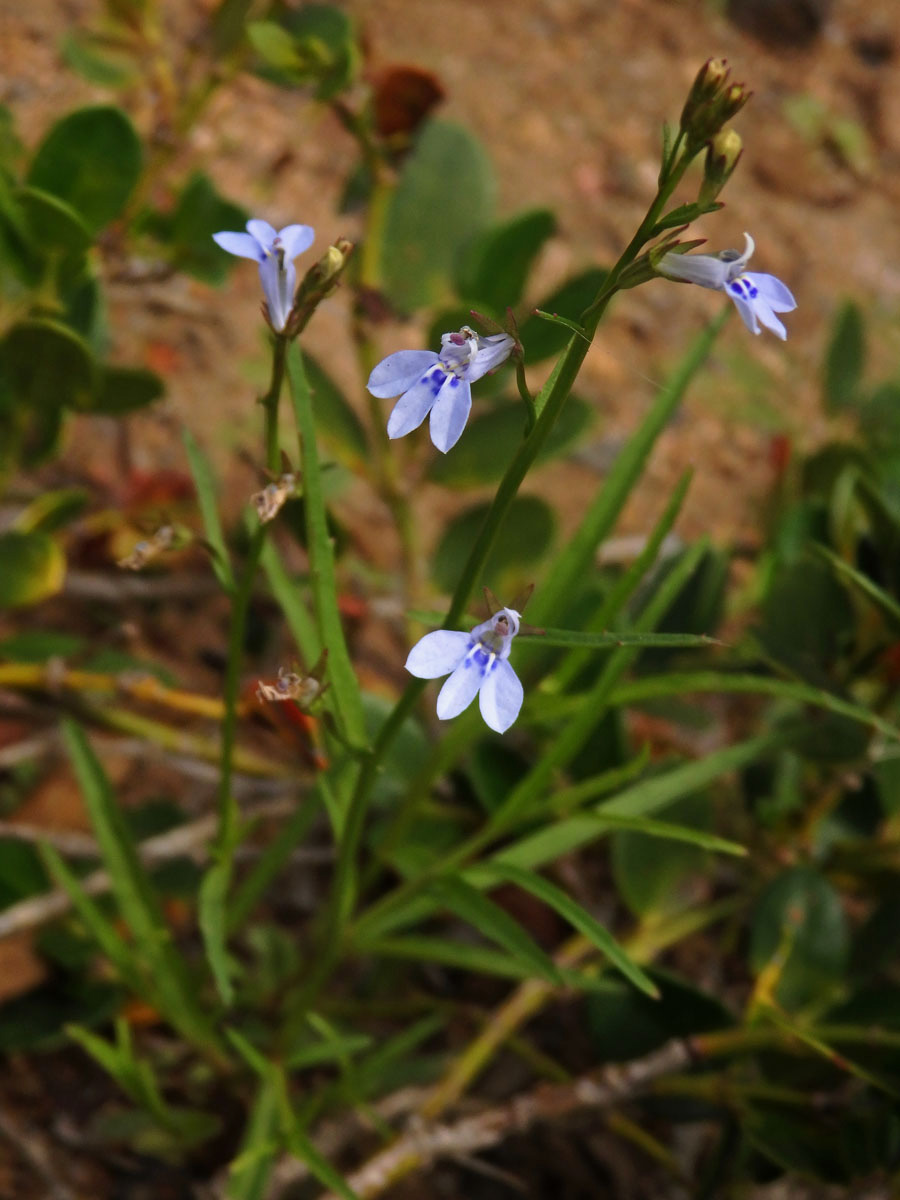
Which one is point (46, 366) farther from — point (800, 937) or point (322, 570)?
point (800, 937)

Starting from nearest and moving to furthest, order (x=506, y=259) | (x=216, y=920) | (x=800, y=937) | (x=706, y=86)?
1. (x=706, y=86)
2. (x=216, y=920)
3. (x=800, y=937)
4. (x=506, y=259)

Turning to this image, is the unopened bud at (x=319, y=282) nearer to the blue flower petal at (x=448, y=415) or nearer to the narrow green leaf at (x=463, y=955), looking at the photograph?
the blue flower petal at (x=448, y=415)

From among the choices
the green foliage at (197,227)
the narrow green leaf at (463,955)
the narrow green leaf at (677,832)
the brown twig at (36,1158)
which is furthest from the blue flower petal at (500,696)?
the green foliage at (197,227)

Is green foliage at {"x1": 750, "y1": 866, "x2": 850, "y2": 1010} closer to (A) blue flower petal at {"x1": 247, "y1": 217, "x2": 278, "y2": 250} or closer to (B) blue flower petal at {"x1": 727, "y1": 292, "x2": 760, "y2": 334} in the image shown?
(B) blue flower petal at {"x1": 727, "y1": 292, "x2": 760, "y2": 334}

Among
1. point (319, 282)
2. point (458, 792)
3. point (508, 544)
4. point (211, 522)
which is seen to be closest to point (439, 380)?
point (319, 282)

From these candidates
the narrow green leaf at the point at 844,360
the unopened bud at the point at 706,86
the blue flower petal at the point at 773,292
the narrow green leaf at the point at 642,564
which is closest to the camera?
the unopened bud at the point at 706,86

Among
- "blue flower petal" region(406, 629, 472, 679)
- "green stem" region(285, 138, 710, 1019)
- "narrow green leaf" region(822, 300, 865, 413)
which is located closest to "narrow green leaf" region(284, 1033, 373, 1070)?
"green stem" region(285, 138, 710, 1019)
